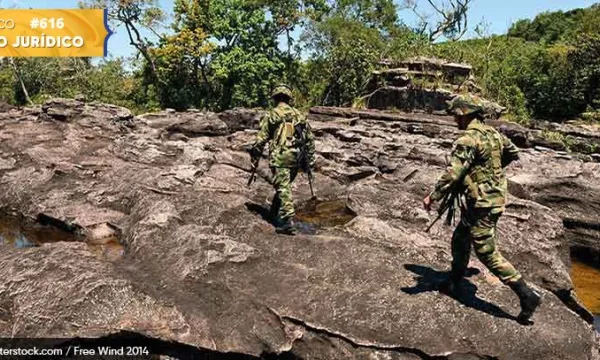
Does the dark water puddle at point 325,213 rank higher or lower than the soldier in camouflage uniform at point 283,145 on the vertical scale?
lower

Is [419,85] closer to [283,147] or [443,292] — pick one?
[283,147]

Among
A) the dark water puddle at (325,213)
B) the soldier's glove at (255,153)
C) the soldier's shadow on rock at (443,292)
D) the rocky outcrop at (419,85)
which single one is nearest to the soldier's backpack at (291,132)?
the soldier's glove at (255,153)

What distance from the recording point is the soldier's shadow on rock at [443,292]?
20.4 ft

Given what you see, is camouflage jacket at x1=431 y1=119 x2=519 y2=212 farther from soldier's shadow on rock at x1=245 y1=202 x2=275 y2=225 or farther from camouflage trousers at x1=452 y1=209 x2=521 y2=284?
soldier's shadow on rock at x1=245 y1=202 x2=275 y2=225

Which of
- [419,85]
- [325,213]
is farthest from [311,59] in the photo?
[325,213]

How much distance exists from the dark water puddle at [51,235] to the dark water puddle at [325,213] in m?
4.05

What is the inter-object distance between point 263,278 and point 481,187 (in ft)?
10.6

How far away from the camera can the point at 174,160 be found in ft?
51.9

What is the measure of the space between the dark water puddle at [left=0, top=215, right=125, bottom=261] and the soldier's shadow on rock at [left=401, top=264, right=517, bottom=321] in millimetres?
5070

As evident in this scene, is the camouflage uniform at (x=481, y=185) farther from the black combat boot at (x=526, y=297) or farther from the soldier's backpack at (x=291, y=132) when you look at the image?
the soldier's backpack at (x=291, y=132)

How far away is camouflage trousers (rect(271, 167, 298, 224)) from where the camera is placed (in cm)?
876

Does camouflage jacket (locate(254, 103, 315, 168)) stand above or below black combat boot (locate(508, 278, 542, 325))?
above

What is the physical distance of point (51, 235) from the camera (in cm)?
1090

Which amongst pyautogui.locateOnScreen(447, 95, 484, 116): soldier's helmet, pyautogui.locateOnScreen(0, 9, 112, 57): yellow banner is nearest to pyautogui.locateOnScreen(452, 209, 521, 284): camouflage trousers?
pyautogui.locateOnScreen(447, 95, 484, 116): soldier's helmet
